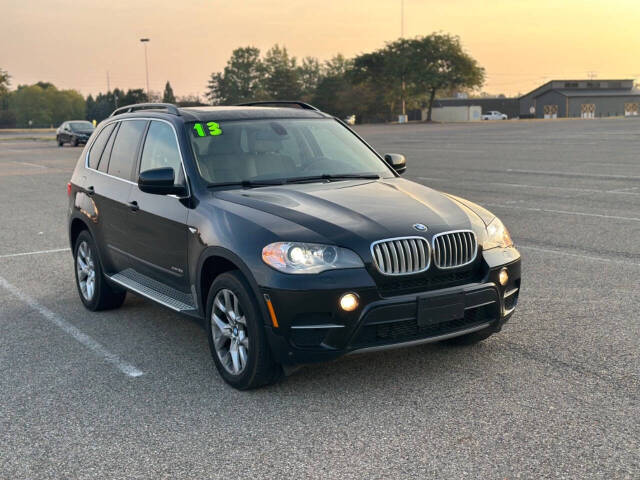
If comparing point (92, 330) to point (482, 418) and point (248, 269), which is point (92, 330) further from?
point (482, 418)

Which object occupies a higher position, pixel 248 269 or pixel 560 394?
pixel 248 269

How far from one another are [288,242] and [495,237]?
144cm

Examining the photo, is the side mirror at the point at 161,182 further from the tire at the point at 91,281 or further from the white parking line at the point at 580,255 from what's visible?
the white parking line at the point at 580,255

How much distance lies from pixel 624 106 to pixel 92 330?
137 m

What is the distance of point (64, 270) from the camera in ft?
28.6

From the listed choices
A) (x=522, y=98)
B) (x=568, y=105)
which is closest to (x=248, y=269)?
(x=568, y=105)

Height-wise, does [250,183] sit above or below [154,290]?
above

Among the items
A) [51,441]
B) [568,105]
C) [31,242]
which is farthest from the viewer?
[568,105]

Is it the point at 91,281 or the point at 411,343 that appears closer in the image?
the point at 411,343

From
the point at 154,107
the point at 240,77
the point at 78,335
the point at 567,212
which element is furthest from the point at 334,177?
the point at 240,77

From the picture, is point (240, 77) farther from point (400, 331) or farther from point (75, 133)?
point (400, 331)

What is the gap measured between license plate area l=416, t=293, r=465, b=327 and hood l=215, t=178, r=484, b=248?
1.26 feet

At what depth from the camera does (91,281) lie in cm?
694

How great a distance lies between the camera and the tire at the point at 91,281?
676 cm
